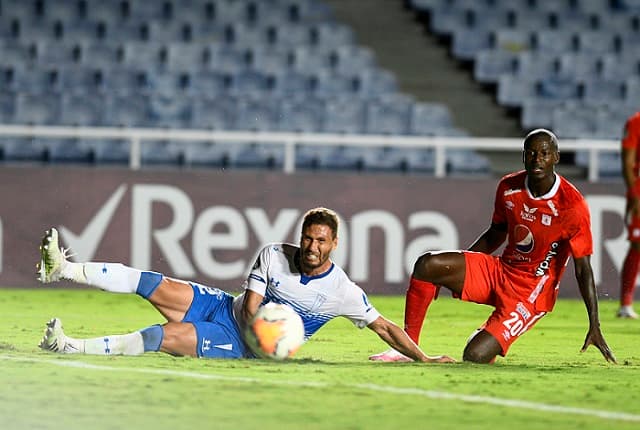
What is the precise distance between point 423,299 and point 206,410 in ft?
8.83

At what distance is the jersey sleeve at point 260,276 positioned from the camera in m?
7.45

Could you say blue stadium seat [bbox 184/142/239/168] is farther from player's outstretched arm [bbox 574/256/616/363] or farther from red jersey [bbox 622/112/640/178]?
player's outstretched arm [bbox 574/256/616/363]

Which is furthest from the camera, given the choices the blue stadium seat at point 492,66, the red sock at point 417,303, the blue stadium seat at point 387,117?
the blue stadium seat at point 492,66

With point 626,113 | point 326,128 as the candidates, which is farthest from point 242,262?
point 626,113

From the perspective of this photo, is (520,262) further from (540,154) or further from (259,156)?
(259,156)

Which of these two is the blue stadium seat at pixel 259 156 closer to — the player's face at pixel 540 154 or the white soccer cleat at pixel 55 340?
the player's face at pixel 540 154

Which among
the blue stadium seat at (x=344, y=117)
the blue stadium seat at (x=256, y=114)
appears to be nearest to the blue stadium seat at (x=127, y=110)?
the blue stadium seat at (x=256, y=114)

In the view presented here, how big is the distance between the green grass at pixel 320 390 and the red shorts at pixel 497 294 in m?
0.27

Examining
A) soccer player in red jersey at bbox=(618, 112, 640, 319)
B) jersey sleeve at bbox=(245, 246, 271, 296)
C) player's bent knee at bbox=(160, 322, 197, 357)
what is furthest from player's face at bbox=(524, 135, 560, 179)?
Answer: player's bent knee at bbox=(160, 322, 197, 357)

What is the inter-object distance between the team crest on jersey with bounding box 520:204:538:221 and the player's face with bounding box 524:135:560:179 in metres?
0.31

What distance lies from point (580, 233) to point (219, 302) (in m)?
2.26

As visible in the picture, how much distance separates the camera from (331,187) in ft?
44.8

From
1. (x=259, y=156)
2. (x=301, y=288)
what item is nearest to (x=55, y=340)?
(x=301, y=288)

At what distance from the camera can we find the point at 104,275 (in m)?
7.67
